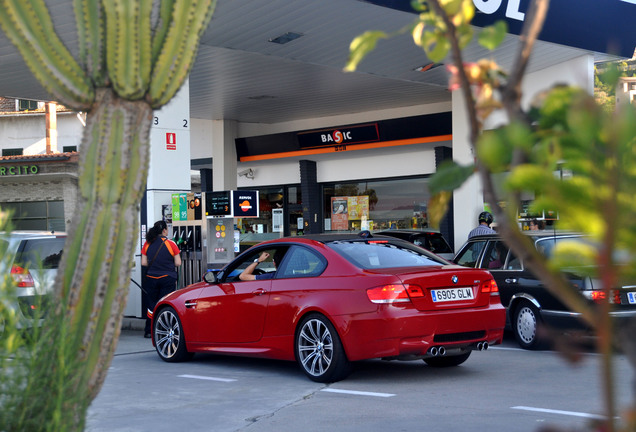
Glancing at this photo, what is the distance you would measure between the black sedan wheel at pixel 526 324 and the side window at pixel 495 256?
749mm

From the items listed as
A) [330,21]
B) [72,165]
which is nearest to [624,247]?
[330,21]

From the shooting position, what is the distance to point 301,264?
888cm

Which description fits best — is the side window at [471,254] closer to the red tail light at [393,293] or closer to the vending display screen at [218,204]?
the red tail light at [393,293]

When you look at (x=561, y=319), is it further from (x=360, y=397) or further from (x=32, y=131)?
(x=32, y=131)

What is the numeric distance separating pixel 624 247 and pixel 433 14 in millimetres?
852

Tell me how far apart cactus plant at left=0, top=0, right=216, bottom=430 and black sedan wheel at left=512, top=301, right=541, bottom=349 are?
762cm

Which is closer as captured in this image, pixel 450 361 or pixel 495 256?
pixel 450 361

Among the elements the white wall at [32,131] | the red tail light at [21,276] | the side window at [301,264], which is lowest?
the side window at [301,264]

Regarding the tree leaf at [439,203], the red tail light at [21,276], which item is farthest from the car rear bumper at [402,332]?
the tree leaf at [439,203]

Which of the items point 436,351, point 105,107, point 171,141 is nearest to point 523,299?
point 436,351

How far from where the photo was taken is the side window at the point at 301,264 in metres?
8.65

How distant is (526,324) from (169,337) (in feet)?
15.3

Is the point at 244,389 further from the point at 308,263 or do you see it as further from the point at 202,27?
the point at 202,27

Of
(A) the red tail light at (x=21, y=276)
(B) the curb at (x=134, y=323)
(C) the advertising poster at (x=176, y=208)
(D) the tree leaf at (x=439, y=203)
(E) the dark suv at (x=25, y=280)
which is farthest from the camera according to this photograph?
(C) the advertising poster at (x=176, y=208)
